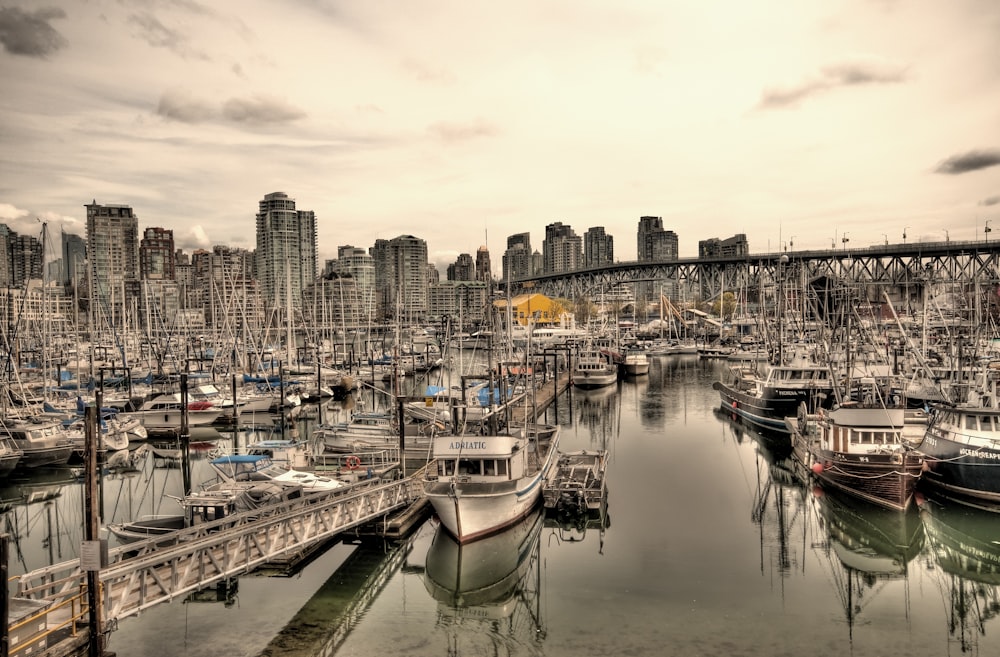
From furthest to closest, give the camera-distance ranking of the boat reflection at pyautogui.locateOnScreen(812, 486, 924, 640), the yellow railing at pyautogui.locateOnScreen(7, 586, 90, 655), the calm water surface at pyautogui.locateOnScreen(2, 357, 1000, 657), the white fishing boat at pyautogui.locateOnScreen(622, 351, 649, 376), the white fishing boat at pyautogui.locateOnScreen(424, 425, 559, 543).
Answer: the white fishing boat at pyautogui.locateOnScreen(622, 351, 649, 376) < the white fishing boat at pyautogui.locateOnScreen(424, 425, 559, 543) < the boat reflection at pyautogui.locateOnScreen(812, 486, 924, 640) < the calm water surface at pyautogui.locateOnScreen(2, 357, 1000, 657) < the yellow railing at pyautogui.locateOnScreen(7, 586, 90, 655)

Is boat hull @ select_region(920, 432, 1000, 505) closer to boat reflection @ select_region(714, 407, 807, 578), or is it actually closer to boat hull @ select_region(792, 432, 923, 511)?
boat hull @ select_region(792, 432, 923, 511)

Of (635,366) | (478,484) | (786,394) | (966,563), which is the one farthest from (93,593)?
(635,366)

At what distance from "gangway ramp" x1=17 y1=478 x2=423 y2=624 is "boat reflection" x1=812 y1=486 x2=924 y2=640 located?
18.6 metres

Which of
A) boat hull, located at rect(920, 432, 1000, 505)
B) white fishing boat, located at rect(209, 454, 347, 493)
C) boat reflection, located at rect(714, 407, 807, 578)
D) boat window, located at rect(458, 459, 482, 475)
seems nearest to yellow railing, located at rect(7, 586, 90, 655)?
white fishing boat, located at rect(209, 454, 347, 493)

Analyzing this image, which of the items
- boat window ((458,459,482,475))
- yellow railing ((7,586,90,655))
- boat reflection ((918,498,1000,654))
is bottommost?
boat reflection ((918,498,1000,654))

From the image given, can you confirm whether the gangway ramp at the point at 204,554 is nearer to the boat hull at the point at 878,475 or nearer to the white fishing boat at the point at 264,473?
the white fishing boat at the point at 264,473

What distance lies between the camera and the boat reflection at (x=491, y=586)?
2461 cm

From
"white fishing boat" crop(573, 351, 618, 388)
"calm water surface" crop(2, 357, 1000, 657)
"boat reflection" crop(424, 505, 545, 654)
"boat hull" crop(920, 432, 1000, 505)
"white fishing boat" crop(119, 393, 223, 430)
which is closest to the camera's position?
"calm water surface" crop(2, 357, 1000, 657)

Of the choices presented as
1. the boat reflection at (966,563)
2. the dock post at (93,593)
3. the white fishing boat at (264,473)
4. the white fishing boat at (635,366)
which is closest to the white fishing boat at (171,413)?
the white fishing boat at (264,473)

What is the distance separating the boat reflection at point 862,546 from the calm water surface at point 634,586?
11cm

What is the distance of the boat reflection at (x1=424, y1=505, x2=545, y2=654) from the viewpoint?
24.6 m

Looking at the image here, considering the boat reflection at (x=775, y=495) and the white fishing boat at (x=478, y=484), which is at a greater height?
the white fishing boat at (x=478, y=484)

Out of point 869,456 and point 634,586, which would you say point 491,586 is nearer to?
point 634,586

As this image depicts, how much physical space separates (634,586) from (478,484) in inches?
307
